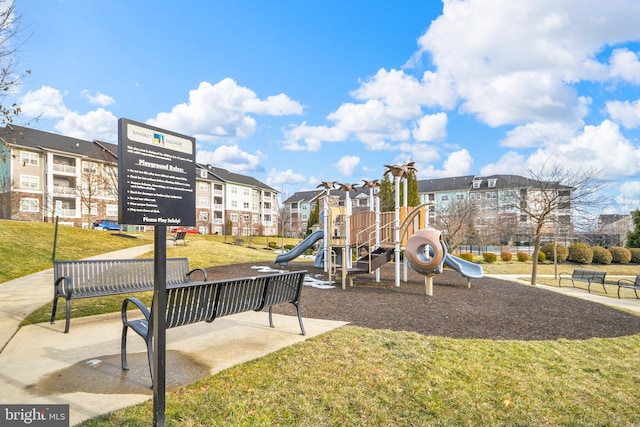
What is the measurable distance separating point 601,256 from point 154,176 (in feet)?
114

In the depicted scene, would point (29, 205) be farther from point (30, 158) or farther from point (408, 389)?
point (408, 389)

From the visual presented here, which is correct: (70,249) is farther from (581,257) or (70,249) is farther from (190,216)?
(581,257)

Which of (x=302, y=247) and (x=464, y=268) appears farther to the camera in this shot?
(x=302, y=247)

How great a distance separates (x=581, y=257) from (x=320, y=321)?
29.3 metres

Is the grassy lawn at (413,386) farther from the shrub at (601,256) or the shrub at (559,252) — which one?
the shrub at (601,256)

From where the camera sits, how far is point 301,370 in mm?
4227

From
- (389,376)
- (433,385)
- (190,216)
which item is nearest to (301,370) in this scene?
(389,376)

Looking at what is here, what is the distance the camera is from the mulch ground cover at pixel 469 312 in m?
6.73

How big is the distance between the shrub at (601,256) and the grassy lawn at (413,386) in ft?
93.4

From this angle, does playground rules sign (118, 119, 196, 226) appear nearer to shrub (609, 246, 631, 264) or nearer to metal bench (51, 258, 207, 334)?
metal bench (51, 258, 207, 334)

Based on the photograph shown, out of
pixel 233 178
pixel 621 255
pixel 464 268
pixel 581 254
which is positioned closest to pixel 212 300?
pixel 464 268

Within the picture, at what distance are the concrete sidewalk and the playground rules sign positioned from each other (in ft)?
5.81

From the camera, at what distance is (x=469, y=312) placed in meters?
8.20

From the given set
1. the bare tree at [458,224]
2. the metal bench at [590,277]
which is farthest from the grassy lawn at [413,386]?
the bare tree at [458,224]
